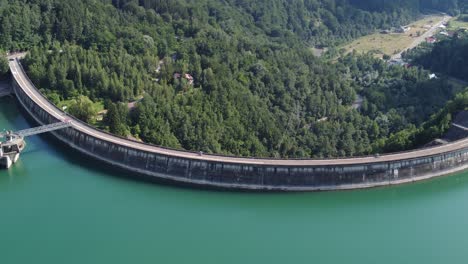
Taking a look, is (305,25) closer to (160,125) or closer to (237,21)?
(237,21)

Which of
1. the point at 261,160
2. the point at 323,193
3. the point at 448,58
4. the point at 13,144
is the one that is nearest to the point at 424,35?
the point at 448,58

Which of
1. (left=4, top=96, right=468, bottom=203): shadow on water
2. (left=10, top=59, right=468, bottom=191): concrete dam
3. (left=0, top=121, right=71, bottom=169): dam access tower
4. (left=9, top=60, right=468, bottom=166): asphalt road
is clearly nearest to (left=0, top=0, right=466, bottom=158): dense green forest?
(left=9, top=60, right=468, bottom=166): asphalt road

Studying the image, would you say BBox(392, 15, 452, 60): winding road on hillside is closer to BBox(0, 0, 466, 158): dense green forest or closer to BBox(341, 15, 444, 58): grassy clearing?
BBox(341, 15, 444, 58): grassy clearing

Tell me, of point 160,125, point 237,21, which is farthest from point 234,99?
point 237,21

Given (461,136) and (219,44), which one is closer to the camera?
(461,136)

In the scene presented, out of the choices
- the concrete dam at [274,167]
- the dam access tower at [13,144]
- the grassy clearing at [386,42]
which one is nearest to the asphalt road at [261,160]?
the concrete dam at [274,167]

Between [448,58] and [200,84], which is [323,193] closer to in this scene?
[200,84]
